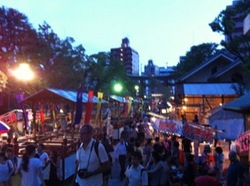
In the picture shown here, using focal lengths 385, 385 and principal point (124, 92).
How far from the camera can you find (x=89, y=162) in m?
5.68

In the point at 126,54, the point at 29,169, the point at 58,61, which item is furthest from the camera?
the point at 126,54

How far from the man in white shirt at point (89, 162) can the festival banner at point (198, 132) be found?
264 inches

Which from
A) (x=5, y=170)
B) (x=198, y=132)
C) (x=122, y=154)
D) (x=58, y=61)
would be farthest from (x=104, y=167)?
(x=58, y=61)

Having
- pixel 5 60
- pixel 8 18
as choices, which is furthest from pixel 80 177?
pixel 8 18

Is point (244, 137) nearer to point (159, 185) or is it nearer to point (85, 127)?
point (159, 185)

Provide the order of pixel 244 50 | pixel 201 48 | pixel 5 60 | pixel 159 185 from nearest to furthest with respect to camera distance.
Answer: pixel 159 185
pixel 244 50
pixel 5 60
pixel 201 48

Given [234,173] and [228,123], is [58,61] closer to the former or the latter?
[228,123]

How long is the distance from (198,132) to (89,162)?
709 centimetres

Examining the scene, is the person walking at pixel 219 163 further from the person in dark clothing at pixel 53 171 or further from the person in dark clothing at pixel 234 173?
the person in dark clothing at pixel 53 171

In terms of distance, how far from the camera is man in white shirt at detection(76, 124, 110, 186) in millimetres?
5660

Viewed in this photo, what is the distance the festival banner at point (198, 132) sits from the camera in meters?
11.8

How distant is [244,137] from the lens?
23.9 ft

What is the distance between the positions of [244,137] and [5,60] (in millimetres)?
33072

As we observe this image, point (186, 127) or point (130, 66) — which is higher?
point (130, 66)
